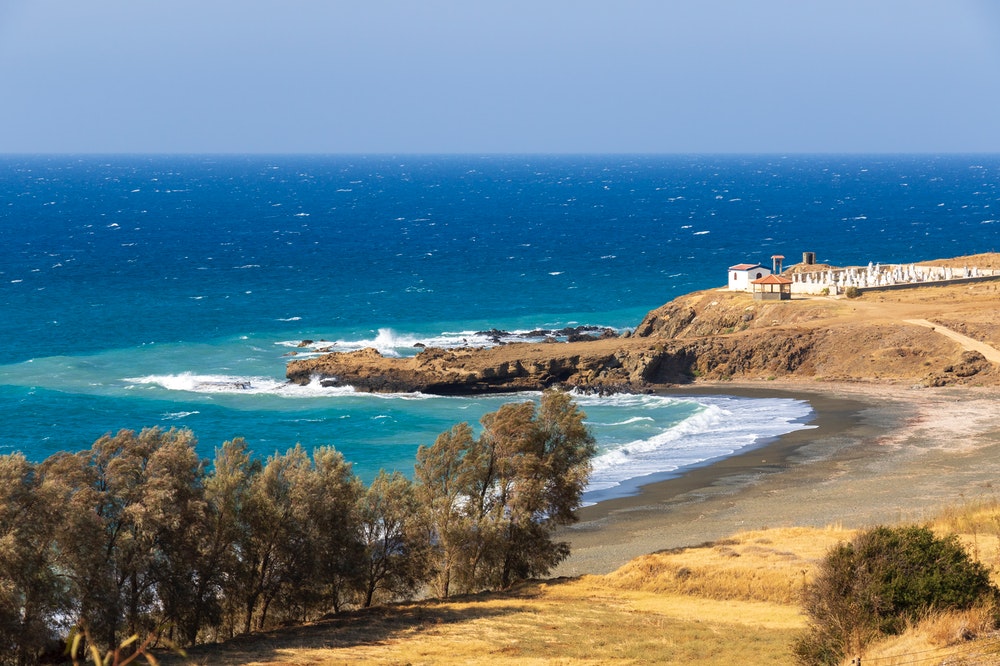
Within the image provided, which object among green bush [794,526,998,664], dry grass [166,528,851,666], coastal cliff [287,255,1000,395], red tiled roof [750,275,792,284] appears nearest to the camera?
green bush [794,526,998,664]

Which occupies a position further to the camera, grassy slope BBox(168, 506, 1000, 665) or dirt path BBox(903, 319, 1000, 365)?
dirt path BBox(903, 319, 1000, 365)

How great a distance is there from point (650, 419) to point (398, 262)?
73275 millimetres

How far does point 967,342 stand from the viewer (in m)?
66.3

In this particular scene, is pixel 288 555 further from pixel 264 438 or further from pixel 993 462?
pixel 993 462

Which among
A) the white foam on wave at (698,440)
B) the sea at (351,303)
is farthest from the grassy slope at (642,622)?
the sea at (351,303)

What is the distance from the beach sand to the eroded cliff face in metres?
4.01

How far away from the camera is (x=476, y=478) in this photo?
34.8 m

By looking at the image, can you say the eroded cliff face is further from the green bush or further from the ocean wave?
the green bush

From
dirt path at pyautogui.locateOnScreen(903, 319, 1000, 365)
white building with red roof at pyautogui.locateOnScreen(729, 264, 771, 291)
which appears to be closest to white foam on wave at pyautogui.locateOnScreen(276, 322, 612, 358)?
white building with red roof at pyautogui.locateOnScreen(729, 264, 771, 291)

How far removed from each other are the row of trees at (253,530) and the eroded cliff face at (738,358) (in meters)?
32.6

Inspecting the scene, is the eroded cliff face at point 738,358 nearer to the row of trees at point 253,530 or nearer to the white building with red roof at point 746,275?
the white building with red roof at point 746,275

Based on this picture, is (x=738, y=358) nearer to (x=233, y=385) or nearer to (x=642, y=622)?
(x=233, y=385)

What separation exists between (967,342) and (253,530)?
48.4 m

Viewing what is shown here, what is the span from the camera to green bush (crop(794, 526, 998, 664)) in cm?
2314
